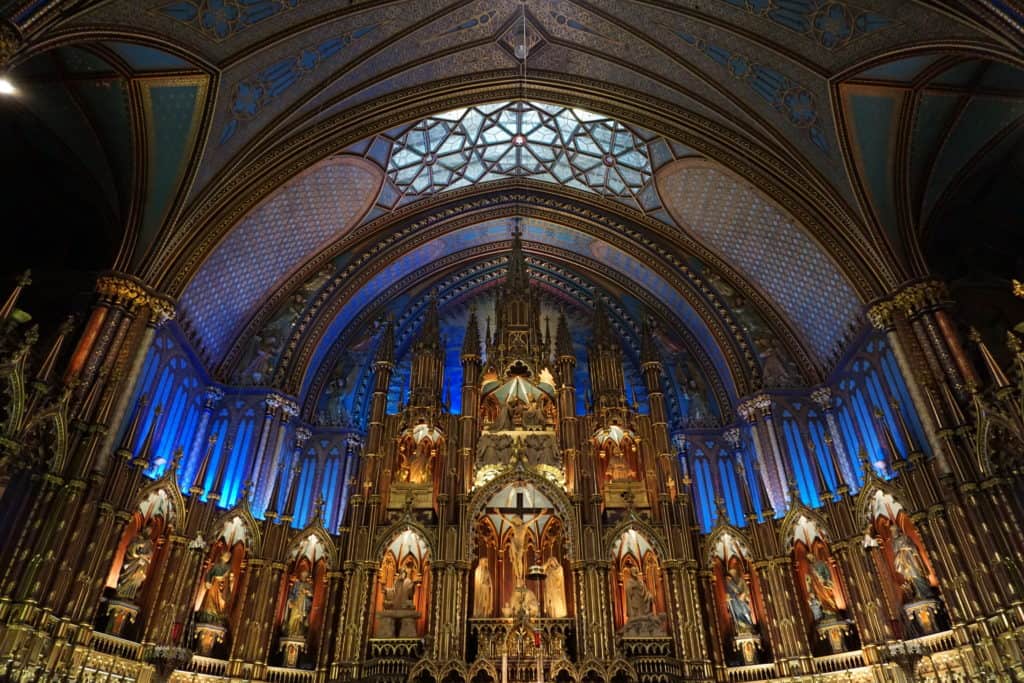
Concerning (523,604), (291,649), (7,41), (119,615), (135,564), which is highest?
(7,41)

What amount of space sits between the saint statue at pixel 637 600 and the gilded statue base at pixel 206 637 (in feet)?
34.2

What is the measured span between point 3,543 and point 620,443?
15.9 meters

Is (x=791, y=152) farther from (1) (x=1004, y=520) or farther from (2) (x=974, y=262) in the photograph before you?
(1) (x=1004, y=520)

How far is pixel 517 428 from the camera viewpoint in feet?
71.4

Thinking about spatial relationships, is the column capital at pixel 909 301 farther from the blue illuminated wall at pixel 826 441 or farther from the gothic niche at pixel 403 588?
the gothic niche at pixel 403 588

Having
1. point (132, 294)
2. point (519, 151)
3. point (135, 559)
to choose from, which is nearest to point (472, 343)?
point (519, 151)

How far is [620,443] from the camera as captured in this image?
863 inches

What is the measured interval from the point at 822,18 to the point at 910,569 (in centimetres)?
1358

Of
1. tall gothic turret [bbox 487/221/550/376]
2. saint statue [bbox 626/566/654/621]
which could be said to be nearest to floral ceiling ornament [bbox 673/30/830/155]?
tall gothic turret [bbox 487/221/550/376]

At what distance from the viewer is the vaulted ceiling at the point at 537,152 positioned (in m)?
17.5

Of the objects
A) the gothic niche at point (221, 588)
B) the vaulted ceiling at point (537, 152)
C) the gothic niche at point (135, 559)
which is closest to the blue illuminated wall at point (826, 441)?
the vaulted ceiling at point (537, 152)

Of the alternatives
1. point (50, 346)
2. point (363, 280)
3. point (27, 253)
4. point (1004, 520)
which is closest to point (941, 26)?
point (1004, 520)

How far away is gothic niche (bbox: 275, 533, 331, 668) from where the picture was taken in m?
17.8

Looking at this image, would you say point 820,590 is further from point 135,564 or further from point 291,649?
point 135,564
